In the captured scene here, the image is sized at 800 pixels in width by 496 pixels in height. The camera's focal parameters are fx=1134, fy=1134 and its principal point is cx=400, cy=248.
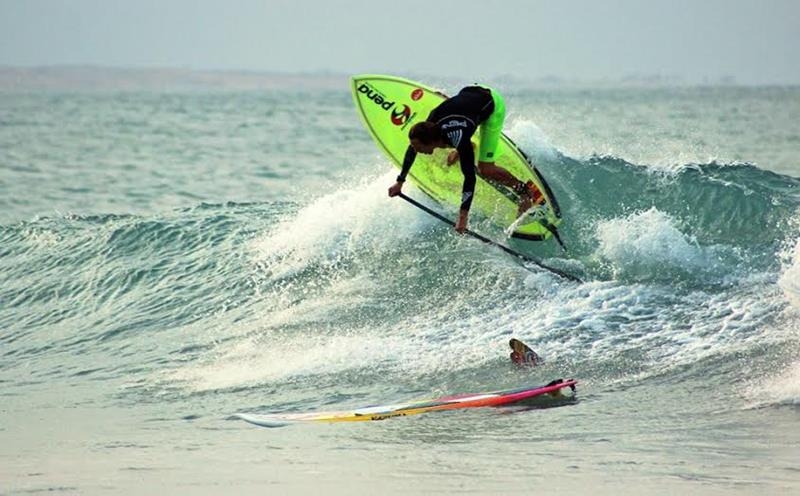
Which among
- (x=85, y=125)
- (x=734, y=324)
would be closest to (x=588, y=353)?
(x=734, y=324)

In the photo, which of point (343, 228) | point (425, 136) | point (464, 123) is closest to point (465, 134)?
point (464, 123)

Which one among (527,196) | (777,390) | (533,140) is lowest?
(777,390)

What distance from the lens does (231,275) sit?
11.5m

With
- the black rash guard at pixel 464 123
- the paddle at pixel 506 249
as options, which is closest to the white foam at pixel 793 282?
the paddle at pixel 506 249

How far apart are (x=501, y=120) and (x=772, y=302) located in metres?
2.78

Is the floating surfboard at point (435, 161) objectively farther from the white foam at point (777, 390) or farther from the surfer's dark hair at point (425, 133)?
the white foam at point (777, 390)

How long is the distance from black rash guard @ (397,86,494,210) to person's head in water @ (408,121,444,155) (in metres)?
0.10

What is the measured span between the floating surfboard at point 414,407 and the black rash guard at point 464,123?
2.32m

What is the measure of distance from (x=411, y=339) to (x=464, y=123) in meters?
1.85

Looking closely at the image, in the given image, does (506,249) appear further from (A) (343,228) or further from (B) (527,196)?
(A) (343,228)

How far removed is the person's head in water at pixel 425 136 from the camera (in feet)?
29.6

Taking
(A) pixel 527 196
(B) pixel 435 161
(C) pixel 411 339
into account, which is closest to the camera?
(C) pixel 411 339

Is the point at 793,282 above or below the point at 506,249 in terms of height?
above

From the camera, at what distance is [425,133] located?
900 centimetres
